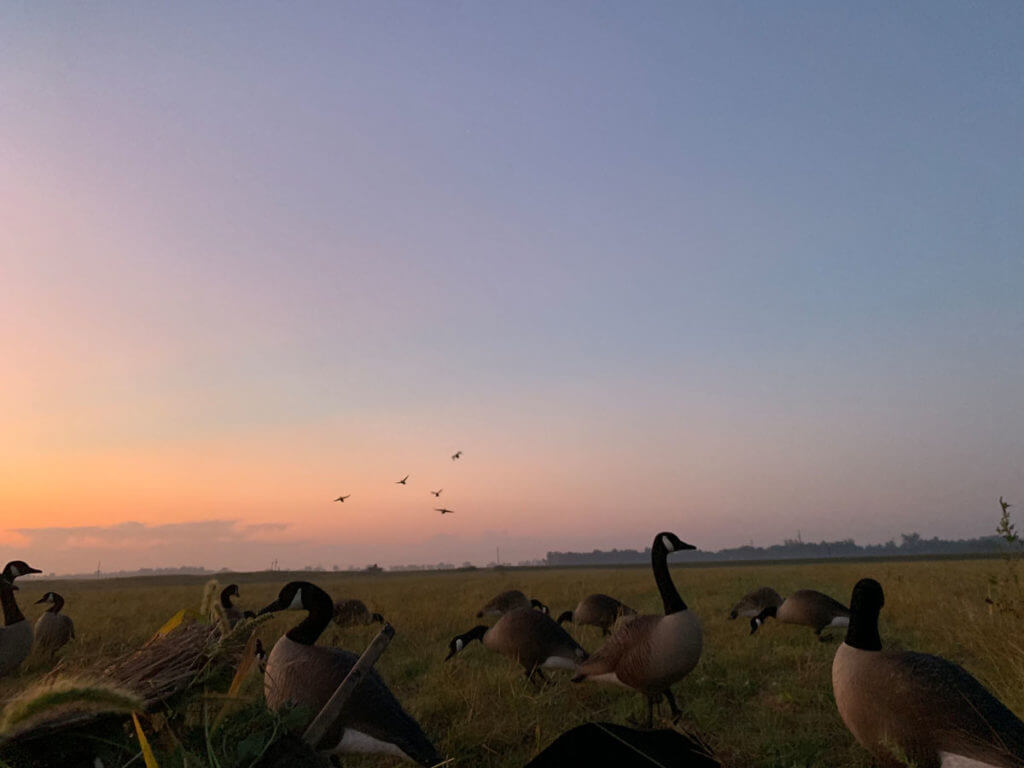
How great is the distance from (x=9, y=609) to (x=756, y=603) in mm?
16968

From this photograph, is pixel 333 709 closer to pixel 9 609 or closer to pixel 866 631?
pixel 866 631

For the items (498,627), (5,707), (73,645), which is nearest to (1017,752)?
(5,707)

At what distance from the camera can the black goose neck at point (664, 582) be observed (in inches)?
324

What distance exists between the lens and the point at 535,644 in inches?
392

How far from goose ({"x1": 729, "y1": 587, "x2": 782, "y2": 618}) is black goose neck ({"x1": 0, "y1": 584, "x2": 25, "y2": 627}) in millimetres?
16254

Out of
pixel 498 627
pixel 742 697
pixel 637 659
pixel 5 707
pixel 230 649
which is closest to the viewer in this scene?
pixel 5 707

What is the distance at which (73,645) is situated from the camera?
46.5ft

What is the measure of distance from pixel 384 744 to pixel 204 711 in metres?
3.82

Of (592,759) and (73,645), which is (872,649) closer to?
(592,759)

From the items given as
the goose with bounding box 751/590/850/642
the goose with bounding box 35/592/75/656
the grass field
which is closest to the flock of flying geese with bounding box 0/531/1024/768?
the grass field

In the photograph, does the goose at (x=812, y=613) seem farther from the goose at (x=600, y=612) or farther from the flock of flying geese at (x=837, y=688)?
the flock of flying geese at (x=837, y=688)

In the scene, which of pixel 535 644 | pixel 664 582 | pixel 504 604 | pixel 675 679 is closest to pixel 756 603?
pixel 504 604

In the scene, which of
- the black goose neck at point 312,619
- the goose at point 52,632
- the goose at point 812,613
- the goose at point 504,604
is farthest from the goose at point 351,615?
the black goose neck at point 312,619

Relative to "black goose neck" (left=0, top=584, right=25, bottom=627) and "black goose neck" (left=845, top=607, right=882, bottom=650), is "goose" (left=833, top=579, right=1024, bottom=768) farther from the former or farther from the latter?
"black goose neck" (left=0, top=584, right=25, bottom=627)
